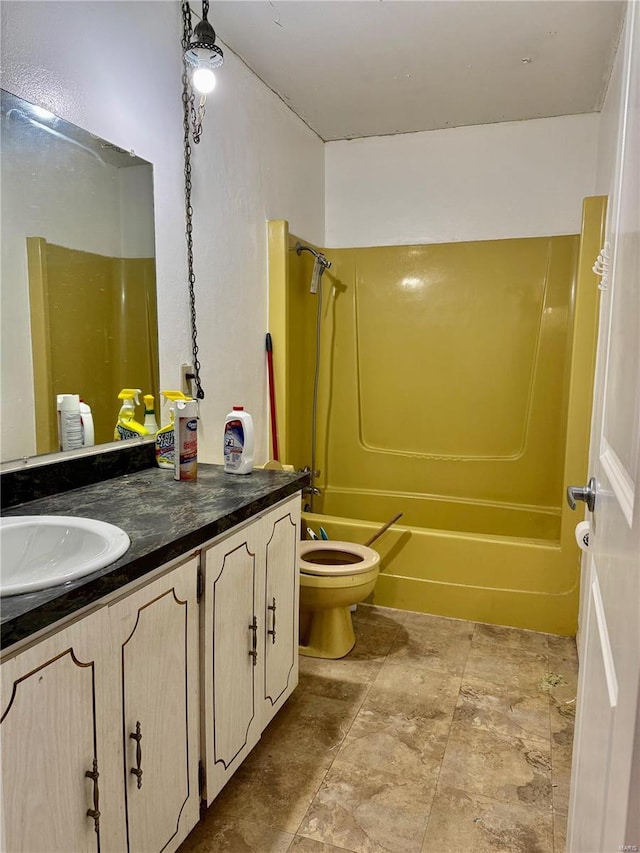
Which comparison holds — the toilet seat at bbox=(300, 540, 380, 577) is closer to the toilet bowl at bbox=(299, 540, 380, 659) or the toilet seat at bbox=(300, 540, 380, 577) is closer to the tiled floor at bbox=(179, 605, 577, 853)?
the toilet bowl at bbox=(299, 540, 380, 659)

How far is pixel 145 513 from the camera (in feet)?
4.50

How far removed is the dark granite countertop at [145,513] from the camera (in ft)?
2.87

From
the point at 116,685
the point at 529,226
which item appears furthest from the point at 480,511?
the point at 116,685

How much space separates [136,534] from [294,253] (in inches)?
81.7

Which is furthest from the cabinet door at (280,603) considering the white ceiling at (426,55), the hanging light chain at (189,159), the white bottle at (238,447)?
the white ceiling at (426,55)

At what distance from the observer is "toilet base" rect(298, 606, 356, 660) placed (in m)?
2.37

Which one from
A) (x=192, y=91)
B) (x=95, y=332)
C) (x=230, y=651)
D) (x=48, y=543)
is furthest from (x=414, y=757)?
(x=192, y=91)

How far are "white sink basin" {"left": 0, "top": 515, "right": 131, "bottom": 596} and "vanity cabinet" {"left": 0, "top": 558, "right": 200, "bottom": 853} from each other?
159 millimetres

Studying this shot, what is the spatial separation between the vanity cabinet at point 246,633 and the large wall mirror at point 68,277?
1.86 ft

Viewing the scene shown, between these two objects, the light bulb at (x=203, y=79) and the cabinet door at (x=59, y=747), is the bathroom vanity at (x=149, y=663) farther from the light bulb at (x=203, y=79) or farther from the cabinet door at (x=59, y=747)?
the light bulb at (x=203, y=79)

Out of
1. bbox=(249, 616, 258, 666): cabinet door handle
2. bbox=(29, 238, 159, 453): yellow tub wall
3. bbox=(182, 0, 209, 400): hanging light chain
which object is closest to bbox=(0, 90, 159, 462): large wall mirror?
bbox=(29, 238, 159, 453): yellow tub wall

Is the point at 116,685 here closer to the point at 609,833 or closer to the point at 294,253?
the point at 609,833

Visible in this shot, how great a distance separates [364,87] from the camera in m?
2.61

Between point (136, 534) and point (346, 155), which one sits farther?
point (346, 155)
